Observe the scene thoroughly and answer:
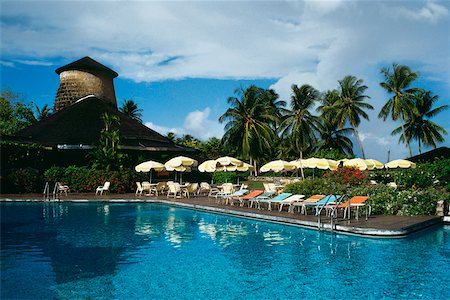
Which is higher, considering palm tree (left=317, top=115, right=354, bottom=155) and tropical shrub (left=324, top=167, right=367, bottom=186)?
palm tree (left=317, top=115, right=354, bottom=155)

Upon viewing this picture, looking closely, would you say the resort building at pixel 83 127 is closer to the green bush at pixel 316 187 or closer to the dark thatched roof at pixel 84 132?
the dark thatched roof at pixel 84 132

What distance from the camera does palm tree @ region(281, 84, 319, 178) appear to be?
1468 inches

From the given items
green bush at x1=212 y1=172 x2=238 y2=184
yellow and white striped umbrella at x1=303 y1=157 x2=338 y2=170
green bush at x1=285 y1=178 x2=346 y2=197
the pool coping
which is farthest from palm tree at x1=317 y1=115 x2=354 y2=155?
the pool coping

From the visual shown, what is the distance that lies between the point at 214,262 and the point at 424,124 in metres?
38.3

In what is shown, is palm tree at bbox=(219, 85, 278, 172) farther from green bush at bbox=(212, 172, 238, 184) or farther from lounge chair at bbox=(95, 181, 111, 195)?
lounge chair at bbox=(95, 181, 111, 195)

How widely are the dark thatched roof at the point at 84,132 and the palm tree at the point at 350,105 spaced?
55.7 ft

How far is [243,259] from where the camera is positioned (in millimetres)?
8711

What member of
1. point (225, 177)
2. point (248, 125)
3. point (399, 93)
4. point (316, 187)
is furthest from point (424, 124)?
point (316, 187)

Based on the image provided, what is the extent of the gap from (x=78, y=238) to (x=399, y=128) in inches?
1511

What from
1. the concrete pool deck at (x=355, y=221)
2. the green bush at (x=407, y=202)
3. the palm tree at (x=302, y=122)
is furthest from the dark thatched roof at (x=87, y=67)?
the green bush at (x=407, y=202)

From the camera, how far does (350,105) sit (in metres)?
40.9

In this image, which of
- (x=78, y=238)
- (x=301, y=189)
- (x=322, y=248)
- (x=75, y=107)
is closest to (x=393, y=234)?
(x=322, y=248)

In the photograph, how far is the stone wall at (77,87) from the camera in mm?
40719

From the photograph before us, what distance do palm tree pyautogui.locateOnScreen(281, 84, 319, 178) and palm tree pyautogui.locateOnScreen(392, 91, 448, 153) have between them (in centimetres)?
958
